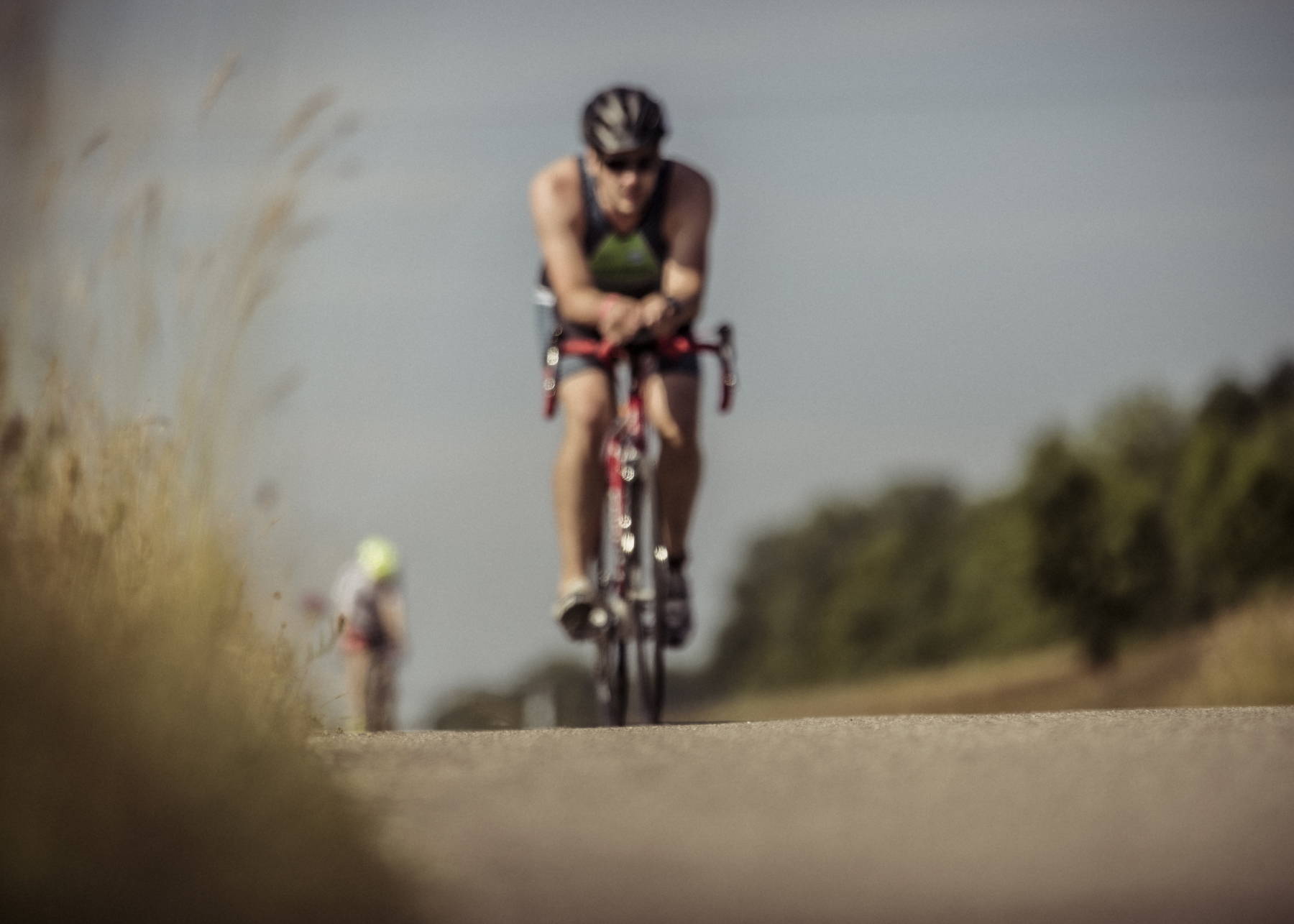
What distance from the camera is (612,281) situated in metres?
7.35

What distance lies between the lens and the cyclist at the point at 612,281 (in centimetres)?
705

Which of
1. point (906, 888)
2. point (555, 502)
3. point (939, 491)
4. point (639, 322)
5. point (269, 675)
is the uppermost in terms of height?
point (939, 491)

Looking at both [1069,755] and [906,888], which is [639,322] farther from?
[906,888]

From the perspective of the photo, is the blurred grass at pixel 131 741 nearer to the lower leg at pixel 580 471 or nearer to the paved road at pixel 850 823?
the paved road at pixel 850 823

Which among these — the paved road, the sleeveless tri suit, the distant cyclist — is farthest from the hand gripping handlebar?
the distant cyclist

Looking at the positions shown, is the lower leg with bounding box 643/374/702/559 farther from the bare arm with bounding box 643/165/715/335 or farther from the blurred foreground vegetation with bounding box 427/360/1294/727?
the blurred foreground vegetation with bounding box 427/360/1294/727

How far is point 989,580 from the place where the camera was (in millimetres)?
78000

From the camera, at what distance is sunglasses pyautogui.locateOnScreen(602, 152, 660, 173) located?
7117 millimetres

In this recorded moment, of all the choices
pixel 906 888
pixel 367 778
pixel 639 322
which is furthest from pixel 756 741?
pixel 639 322

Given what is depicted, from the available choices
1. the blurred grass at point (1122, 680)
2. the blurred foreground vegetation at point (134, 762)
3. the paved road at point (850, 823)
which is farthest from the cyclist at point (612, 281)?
the blurred grass at point (1122, 680)

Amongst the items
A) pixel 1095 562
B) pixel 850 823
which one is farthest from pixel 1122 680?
pixel 850 823

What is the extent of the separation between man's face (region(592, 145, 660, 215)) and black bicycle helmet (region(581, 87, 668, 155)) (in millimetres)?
29

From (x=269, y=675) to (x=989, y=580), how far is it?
74.5 m

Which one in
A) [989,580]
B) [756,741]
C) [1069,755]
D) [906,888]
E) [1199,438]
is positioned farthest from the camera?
[989,580]
